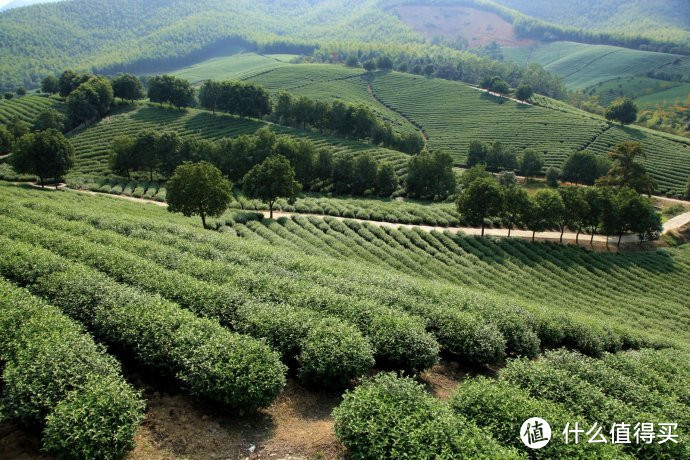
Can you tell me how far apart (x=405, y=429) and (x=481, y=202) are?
4525 centimetres

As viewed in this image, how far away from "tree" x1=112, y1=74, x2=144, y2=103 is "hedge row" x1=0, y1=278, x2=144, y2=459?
10510 centimetres

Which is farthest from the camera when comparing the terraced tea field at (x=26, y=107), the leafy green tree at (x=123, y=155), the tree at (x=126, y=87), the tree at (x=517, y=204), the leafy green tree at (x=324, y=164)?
the tree at (x=126, y=87)

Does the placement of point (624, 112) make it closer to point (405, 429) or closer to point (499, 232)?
point (499, 232)

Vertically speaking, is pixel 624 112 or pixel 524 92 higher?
pixel 524 92

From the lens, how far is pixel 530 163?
3711 inches

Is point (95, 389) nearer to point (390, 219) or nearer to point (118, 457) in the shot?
point (118, 457)

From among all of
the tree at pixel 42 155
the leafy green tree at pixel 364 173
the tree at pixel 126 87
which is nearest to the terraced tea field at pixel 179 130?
the tree at pixel 126 87

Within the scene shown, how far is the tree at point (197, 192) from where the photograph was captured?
39.7 metres

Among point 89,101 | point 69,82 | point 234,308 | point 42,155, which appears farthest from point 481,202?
point 69,82

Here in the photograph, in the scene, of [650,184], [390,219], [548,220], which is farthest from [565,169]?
[390,219]

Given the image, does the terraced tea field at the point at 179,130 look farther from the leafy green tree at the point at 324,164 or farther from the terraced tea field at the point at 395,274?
the terraced tea field at the point at 395,274

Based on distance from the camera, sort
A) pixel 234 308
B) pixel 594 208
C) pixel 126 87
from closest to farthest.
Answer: pixel 234 308 < pixel 594 208 < pixel 126 87

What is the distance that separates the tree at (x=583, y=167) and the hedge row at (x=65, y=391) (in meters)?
95.4

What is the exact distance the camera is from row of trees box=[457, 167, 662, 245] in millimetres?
51312
